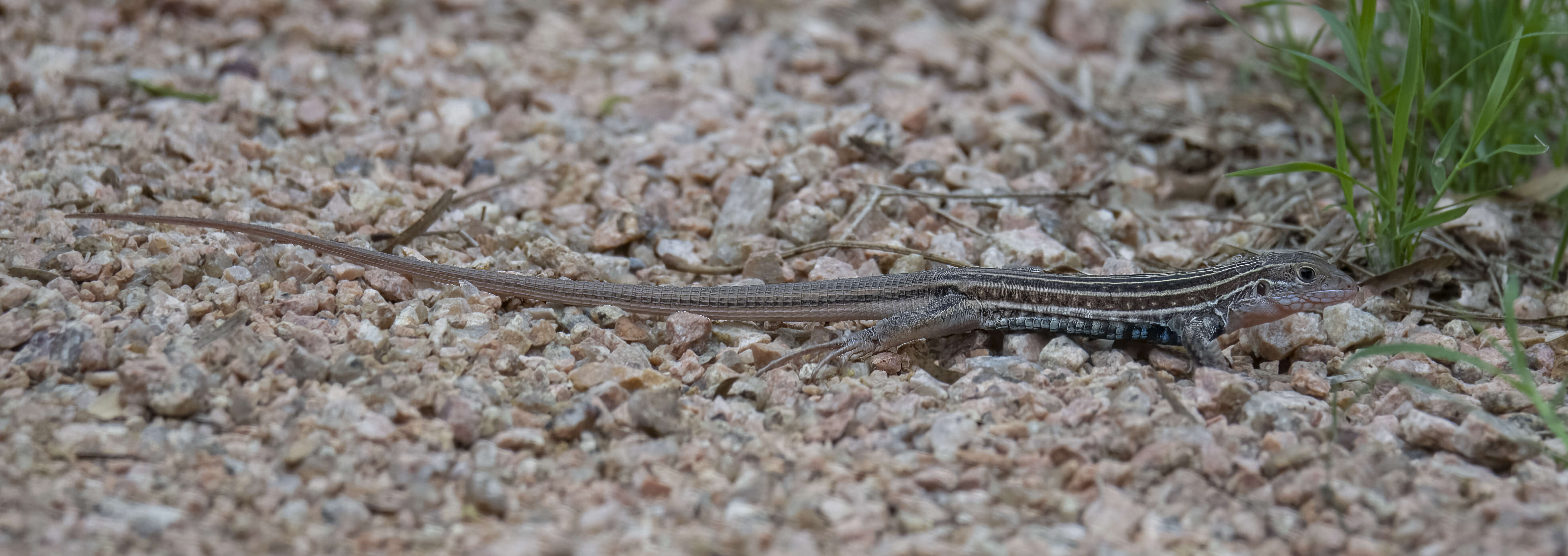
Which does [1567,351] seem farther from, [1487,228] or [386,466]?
[386,466]

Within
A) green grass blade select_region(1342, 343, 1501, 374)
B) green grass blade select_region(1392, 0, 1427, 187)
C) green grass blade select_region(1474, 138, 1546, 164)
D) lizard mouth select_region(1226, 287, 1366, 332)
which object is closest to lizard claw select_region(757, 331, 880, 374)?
lizard mouth select_region(1226, 287, 1366, 332)

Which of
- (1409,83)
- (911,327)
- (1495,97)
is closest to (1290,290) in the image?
(1409,83)

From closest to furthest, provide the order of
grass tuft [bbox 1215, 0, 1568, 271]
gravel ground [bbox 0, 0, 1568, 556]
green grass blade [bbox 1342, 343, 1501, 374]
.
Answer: gravel ground [bbox 0, 0, 1568, 556] → green grass blade [bbox 1342, 343, 1501, 374] → grass tuft [bbox 1215, 0, 1568, 271]

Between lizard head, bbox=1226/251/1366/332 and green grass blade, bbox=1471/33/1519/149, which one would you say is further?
lizard head, bbox=1226/251/1366/332

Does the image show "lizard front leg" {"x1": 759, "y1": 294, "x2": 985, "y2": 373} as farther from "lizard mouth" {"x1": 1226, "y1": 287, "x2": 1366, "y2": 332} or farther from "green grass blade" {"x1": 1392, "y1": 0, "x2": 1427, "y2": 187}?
"green grass blade" {"x1": 1392, "y1": 0, "x2": 1427, "y2": 187}

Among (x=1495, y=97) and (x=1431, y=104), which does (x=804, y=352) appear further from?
(x=1495, y=97)

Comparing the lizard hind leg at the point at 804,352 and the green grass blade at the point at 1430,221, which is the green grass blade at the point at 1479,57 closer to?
the green grass blade at the point at 1430,221

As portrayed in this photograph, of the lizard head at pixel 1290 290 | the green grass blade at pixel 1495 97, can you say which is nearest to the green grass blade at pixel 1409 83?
the green grass blade at pixel 1495 97

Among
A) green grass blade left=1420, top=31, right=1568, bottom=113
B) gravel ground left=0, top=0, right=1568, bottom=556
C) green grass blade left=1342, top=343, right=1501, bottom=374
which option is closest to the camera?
gravel ground left=0, top=0, right=1568, bottom=556
